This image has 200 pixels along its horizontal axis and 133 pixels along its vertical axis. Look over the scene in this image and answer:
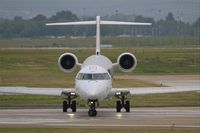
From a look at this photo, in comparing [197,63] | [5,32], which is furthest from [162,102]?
[5,32]

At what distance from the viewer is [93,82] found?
36.2m

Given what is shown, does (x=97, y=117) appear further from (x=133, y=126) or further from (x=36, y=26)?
(x=36, y=26)

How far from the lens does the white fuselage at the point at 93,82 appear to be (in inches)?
1403

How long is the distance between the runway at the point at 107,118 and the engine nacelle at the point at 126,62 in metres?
2.23

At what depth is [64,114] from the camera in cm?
3756

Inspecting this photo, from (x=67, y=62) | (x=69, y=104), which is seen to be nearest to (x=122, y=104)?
(x=69, y=104)

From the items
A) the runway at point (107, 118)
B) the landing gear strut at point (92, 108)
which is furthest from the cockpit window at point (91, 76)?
the runway at point (107, 118)

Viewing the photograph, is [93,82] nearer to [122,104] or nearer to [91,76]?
[91,76]

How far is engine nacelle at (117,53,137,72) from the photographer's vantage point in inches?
1570

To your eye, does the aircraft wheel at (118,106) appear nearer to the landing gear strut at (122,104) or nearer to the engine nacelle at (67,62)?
the landing gear strut at (122,104)

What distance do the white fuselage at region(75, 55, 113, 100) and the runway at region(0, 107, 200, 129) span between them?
1.06m

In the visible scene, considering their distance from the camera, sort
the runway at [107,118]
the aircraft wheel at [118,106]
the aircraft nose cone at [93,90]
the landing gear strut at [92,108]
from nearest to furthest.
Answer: the runway at [107,118], the aircraft nose cone at [93,90], the landing gear strut at [92,108], the aircraft wheel at [118,106]

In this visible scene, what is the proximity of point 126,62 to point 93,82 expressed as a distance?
14.7ft

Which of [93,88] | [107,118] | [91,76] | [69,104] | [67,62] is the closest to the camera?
[107,118]
